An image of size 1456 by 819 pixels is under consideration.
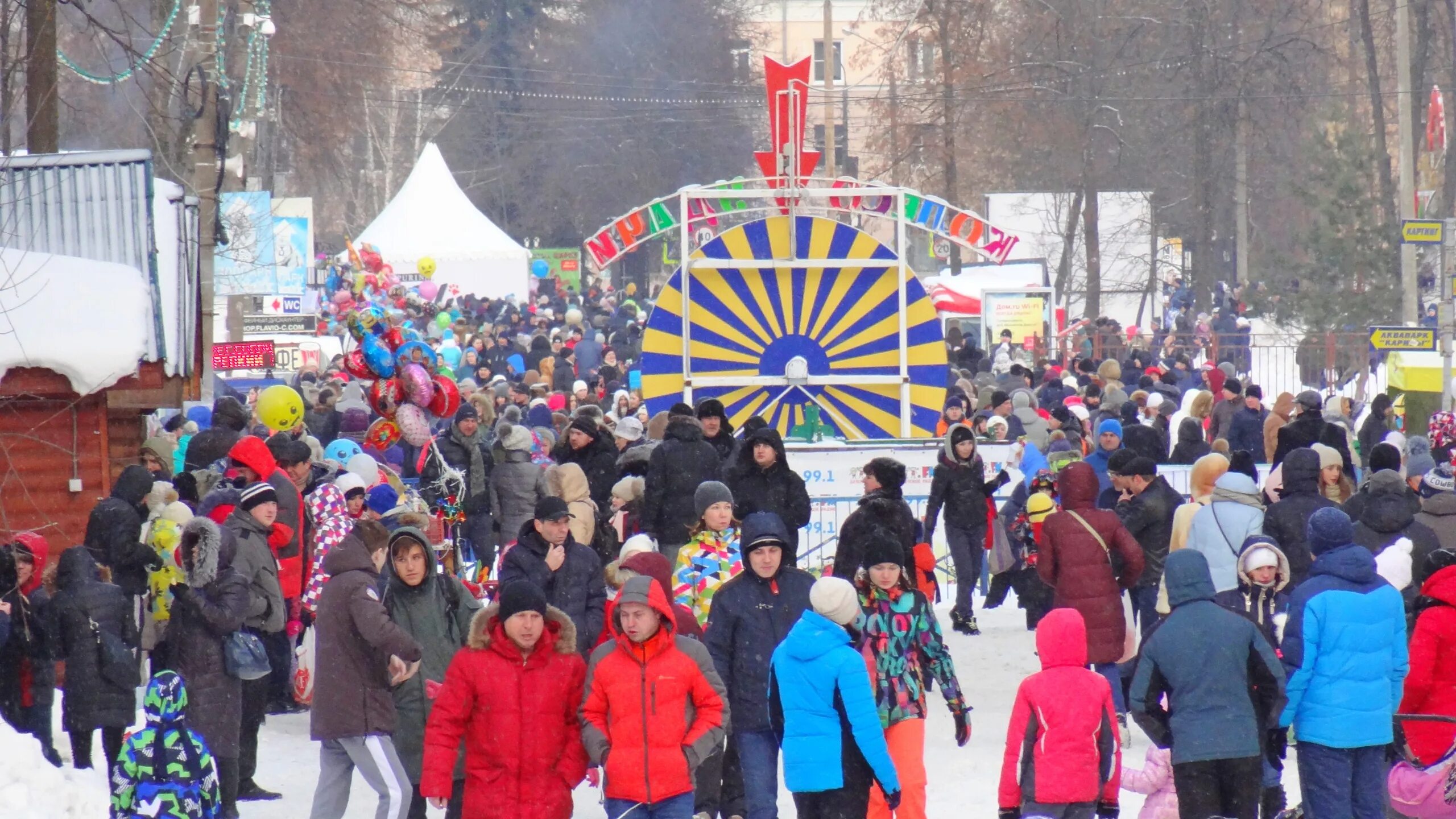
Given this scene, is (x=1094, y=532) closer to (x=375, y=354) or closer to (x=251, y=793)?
(x=251, y=793)

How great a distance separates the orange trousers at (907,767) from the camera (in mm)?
6824

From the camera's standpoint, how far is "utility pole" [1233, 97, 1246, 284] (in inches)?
1524

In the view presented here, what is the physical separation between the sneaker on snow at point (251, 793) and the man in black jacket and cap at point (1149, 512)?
4687mm

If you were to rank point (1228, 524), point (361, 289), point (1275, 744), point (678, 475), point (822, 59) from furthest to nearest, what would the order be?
point (822, 59) < point (361, 289) < point (678, 475) < point (1228, 524) < point (1275, 744)

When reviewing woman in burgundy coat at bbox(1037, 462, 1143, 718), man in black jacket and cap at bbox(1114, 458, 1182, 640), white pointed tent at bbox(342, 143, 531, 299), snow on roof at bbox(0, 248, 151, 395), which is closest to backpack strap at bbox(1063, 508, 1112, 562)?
woman in burgundy coat at bbox(1037, 462, 1143, 718)

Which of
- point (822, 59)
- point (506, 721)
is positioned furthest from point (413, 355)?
point (822, 59)

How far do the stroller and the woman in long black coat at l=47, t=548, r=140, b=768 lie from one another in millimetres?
5360

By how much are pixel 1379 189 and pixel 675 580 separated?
27.2 metres

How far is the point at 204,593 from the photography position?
24.9 ft

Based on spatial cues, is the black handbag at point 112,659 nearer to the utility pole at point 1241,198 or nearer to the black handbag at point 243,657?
the black handbag at point 243,657

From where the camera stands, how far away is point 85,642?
7859 mm

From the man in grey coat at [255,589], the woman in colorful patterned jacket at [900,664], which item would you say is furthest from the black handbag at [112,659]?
the woman in colorful patterned jacket at [900,664]

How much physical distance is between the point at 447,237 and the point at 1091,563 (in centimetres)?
3131

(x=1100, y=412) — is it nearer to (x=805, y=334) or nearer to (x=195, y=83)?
(x=805, y=334)
